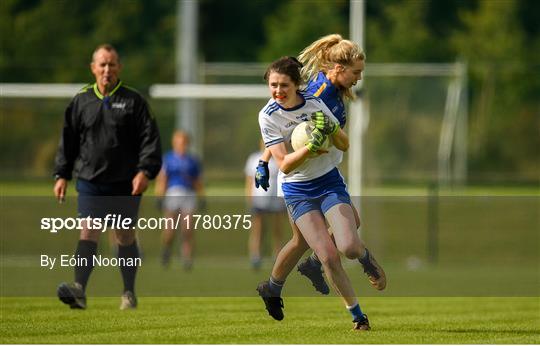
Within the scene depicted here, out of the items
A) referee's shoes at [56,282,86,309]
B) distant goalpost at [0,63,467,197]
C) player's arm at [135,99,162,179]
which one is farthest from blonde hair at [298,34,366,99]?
distant goalpost at [0,63,467,197]

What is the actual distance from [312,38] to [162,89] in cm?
2497

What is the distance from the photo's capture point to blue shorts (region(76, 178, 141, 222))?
11234 mm

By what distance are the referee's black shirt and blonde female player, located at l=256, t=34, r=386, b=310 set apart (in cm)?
186

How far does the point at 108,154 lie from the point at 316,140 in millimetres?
2785

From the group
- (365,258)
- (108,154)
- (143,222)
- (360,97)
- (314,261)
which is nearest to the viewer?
(365,258)

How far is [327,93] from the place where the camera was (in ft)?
31.4

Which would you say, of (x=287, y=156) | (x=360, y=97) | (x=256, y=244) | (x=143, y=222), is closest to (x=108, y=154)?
(x=143, y=222)

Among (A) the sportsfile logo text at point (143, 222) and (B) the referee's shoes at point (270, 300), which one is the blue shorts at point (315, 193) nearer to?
(B) the referee's shoes at point (270, 300)

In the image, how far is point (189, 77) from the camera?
2116 cm

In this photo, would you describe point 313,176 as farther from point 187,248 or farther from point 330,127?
point 187,248

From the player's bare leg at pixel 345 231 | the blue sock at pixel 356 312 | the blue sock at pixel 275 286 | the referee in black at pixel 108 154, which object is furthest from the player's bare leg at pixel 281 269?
the referee in black at pixel 108 154

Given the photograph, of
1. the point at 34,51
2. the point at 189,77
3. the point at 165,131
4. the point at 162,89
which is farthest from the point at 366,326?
the point at 34,51

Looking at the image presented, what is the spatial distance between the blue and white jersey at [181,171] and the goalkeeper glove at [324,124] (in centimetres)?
1004

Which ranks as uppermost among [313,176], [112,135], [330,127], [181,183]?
[330,127]
